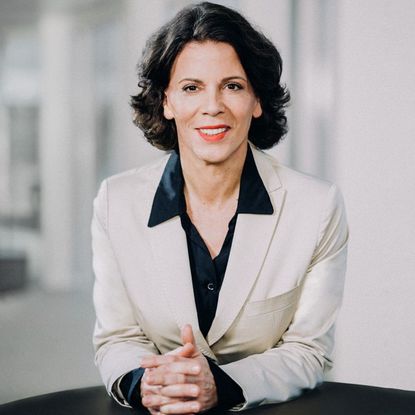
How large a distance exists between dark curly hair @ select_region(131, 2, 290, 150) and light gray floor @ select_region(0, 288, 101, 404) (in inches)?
75.9

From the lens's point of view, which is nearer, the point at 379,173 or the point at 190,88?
the point at 190,88

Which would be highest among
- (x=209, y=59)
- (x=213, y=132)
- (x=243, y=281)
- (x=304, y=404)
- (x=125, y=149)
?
(x=209, y=59)

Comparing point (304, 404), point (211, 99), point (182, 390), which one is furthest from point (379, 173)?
point (182, 390)

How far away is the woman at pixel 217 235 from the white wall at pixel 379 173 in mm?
1393

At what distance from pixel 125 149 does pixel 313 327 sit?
7.64 ft

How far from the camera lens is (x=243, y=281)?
157 cm

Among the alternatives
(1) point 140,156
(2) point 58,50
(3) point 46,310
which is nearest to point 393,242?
(1) point 140,156

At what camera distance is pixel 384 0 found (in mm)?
2959

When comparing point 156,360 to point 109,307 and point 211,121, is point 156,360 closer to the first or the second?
point 109,307

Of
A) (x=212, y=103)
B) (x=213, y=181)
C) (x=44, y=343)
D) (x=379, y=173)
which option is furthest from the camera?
(x=44, y=343)

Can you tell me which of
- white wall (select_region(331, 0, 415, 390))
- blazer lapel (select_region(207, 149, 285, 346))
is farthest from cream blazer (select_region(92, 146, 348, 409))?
white wall (select_region(331, 0, 415, 390))

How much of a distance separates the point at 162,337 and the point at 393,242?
1.64 meters

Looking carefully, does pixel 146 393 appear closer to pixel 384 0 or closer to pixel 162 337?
pixel 162 337

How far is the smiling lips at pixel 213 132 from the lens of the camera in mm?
1574
